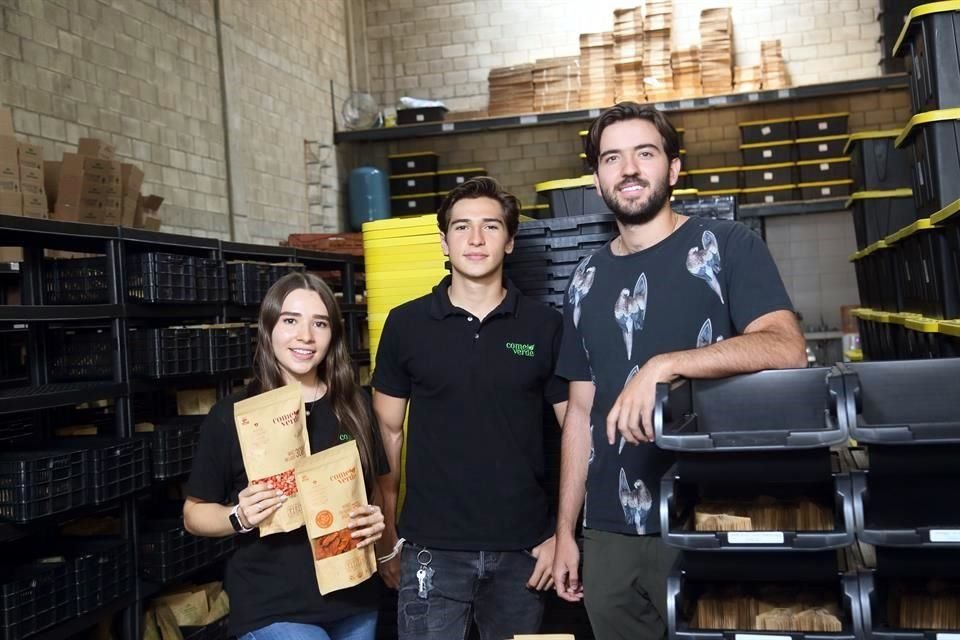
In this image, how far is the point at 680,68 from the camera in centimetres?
957

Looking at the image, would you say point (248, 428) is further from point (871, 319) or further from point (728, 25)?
point (728, 25)

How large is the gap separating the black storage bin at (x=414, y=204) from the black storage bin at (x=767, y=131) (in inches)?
122

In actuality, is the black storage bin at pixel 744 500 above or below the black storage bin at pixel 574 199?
below

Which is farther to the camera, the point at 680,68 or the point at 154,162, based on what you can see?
the point at 680,68

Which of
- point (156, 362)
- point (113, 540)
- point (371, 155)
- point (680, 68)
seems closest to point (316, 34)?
point (371, 155)

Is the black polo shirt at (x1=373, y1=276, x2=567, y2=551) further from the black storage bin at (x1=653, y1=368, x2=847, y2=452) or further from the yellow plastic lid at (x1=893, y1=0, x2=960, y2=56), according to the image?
the yellow plastic lid at (x1=893, y1=0, x2=960, y2=56)

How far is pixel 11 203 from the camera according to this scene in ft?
15.4

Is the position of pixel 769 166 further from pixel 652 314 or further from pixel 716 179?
pixel 652 314

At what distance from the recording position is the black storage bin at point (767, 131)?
912 centimetres

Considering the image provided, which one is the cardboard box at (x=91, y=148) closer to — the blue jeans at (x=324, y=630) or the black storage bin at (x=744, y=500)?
the blue jeans at (x=324, y=630)

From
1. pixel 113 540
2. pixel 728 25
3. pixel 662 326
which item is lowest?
pixel 113 540

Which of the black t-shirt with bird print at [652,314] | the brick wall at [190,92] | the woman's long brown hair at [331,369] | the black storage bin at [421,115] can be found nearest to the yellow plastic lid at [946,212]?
the black t-shirt with bird print at [652,314]

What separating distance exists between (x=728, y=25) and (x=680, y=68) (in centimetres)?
65

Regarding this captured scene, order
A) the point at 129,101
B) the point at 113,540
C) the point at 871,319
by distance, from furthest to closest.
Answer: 1. the point at 129,101
2. the point at 871,319
3. the point at 113,540
